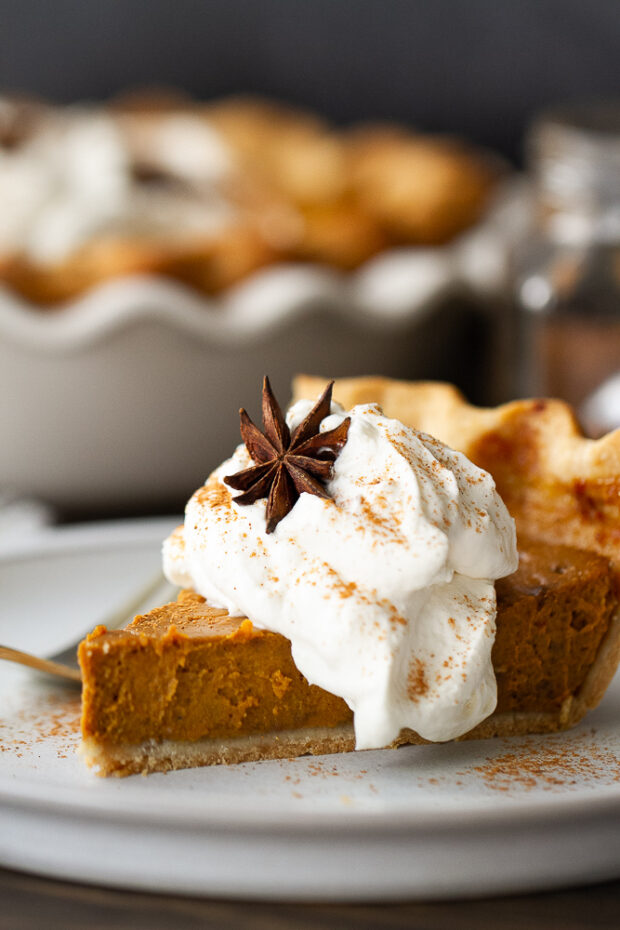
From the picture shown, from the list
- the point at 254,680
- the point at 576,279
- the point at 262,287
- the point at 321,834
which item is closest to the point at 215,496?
the point at 254,680

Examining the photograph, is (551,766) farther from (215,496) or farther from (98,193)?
(98,193)

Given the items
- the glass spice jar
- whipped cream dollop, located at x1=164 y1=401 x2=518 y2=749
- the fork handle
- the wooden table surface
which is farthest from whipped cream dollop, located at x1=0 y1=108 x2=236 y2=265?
the wooden table surface

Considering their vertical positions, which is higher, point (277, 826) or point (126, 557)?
point (126, 557)

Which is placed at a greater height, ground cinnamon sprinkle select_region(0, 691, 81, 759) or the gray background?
the gray background

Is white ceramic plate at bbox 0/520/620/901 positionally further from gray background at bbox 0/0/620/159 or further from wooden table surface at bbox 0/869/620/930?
gray background at bbox 0/0/620/159

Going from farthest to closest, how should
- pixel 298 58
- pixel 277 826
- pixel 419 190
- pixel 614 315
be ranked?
1. pixel 298 58
2. pixel 419 190
3. pixel 614 315
4. pixel 277 826

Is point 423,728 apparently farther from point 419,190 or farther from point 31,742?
point 419,190

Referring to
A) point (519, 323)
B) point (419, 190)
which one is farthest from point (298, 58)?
point (519, 323)

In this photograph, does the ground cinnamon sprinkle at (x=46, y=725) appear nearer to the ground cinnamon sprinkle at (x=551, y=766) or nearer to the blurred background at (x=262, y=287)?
the ground cinnamon sprinkle at (x=551, y=766)
